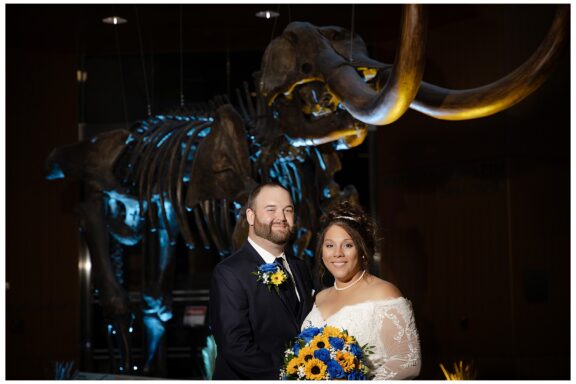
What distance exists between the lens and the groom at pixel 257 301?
3955 mm

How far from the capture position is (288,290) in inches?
166

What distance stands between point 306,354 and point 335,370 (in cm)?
15

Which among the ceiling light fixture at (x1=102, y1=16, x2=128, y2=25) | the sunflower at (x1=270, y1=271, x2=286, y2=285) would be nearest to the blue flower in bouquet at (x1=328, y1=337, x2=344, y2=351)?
the sunflower at (x1=270, y1=271, x2=286, y2=285)

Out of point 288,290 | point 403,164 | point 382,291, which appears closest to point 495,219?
point 403,164

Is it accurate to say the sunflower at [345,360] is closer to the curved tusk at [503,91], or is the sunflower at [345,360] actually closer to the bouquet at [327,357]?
the bouquet at [327,357]

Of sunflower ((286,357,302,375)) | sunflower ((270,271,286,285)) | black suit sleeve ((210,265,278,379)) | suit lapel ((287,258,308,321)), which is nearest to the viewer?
sunflower ((286,357,302,375))

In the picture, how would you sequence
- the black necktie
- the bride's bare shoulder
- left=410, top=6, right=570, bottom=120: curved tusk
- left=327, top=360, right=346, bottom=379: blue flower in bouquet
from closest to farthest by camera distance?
left=327, top=360, right=346, bottom=379: blue flower in bouquet, the bride's bare shoulder, the black necktie, left=410, top=6, right=570, bottom=120: curved tusk

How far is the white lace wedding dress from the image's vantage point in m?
Result: 3.51

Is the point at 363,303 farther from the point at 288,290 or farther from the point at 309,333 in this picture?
the point at 288,290

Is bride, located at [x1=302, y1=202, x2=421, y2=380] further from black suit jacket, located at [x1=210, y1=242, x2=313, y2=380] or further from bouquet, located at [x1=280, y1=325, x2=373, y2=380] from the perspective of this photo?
black suit jacket, located at [x1=210, y1=242, x2=313, y2=380]

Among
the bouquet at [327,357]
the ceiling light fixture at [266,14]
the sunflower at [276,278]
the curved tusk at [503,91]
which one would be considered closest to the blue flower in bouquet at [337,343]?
the bouquet at [327,357]

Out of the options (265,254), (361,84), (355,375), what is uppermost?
(361,84)

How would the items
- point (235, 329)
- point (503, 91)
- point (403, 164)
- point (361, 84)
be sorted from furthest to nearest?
point (403, 164)
point (361, 84)
point (503, 91)
point (235, 329)

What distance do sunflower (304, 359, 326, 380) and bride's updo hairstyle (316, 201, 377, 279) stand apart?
0.59m
